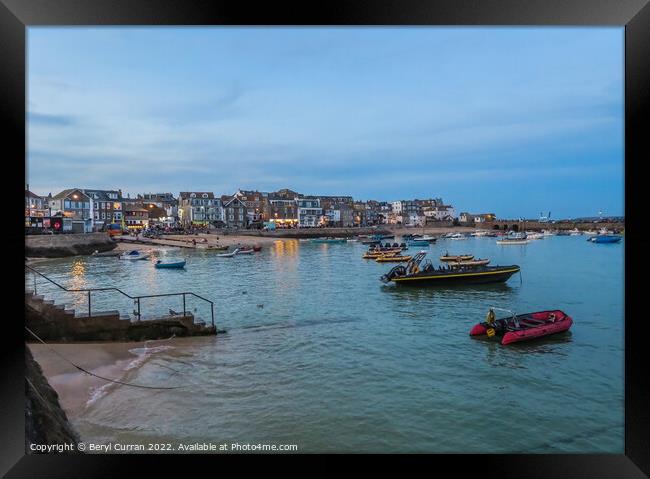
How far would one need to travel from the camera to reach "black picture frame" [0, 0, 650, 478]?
3.01 m

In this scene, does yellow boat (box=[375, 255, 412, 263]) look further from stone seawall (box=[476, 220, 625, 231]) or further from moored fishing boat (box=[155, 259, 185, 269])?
stone seawall (box=[476, 220, 625, 231])

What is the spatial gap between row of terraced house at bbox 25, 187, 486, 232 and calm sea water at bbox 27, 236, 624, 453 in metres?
11.4

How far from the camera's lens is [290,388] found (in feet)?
17.3

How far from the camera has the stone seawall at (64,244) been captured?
797 inches

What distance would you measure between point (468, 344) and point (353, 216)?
124 ft

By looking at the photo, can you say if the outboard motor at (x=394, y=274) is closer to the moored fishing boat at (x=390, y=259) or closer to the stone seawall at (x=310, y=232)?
the moored fishing boat at (x=390, y=259)

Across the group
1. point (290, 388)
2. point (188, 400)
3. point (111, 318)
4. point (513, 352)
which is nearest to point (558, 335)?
point (513, 352)

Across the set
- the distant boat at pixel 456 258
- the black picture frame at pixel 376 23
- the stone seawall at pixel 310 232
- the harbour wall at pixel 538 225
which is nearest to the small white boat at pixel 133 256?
the stone seawall at pixel 310 232

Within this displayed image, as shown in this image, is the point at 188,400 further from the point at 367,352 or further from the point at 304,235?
the point at 304,235

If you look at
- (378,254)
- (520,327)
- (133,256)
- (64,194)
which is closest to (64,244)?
(64,194)

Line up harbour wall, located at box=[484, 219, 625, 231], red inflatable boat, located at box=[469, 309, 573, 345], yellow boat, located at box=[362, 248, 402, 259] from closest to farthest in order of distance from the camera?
1. red inflatable boat, located at box=[469, 309, 573, 345]
2. yellow boat, located at box=[362, 248, 402, 259]
3. harbour wall, located at box=[484, 219, 625, 231]

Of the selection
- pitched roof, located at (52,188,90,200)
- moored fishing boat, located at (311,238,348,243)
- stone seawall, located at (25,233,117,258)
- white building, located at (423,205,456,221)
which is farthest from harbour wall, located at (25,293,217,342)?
white building, located at (423,205,456,221)

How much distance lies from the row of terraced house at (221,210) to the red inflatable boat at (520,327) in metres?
16.0

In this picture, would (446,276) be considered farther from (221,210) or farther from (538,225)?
(538,225)
